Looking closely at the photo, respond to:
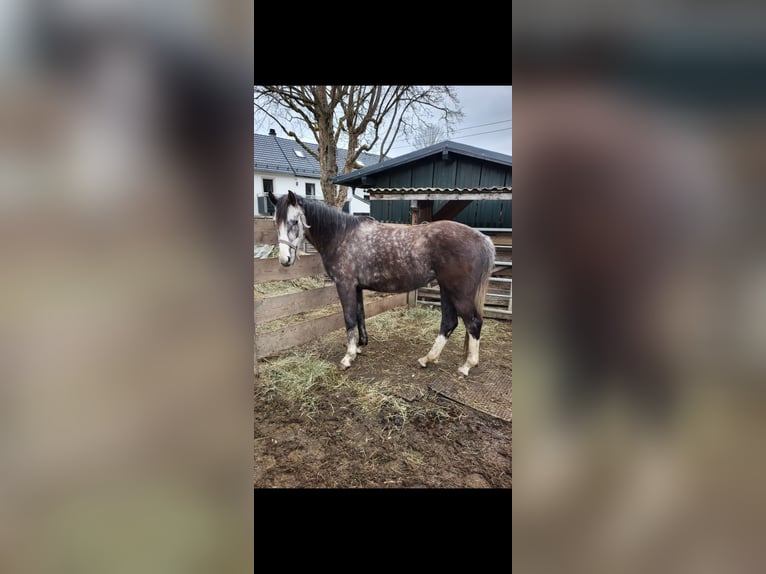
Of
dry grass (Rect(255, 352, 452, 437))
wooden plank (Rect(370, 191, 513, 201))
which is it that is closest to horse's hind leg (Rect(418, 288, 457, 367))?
dry grass (Rect(255, 352, 452, 437))

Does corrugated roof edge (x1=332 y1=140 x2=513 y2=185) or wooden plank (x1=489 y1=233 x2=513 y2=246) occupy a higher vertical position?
corrugated roof edge (x1=332 y1=140 x2=513 y2=185)

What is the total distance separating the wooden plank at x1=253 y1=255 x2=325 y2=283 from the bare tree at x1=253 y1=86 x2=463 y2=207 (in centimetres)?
234

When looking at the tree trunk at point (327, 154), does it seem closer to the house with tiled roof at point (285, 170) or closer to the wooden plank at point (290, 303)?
the wooden plank at point (290, 303)

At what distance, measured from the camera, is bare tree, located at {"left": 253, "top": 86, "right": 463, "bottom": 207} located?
4.35 metres

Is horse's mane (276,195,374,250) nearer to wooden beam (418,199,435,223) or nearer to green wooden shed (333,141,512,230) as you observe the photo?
green wooden shed (333,141,512,230)

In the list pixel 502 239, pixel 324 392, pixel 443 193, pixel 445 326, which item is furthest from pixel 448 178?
pixel 324 392
